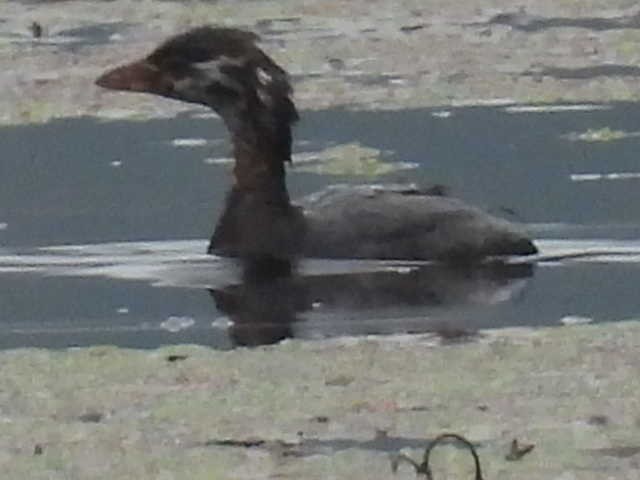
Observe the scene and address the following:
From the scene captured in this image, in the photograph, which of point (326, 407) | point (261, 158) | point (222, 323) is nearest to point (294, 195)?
point (261, 158)

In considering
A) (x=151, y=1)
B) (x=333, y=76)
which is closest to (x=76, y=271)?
(x=333, y=76)

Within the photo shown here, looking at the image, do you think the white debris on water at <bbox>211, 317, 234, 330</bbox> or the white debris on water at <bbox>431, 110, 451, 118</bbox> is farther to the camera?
the white debris on water at <bbox>431, 110, 451, 118</bbox>

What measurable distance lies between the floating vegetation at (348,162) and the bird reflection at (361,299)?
238cm

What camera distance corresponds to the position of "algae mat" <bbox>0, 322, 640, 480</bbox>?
789 centimetres

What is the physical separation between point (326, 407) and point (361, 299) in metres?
2.74

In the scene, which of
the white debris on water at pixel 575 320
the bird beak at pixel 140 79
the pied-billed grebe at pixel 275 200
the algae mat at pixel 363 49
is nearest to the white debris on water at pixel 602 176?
the pied-billed grebe at pixel 275 200

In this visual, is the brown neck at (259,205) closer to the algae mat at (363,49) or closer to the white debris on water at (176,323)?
the white debris on water at (176,323)

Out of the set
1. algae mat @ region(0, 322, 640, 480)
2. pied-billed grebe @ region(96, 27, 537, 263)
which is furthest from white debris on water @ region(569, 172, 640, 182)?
algae mat @ region(0, 322, 640, 480)

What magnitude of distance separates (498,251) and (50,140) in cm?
431

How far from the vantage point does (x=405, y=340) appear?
33.0 ft

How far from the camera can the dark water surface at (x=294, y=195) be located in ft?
35.3

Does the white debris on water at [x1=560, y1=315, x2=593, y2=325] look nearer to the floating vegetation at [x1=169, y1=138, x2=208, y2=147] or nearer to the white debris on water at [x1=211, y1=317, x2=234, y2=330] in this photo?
the white debris on water at [x1=211, y1=317, x2=234, y2=330]

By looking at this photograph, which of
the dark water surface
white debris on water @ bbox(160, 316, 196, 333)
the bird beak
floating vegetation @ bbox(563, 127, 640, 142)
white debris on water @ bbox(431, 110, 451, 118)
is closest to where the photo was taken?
white debris on water @ bbox(160, 316, 196, 333)

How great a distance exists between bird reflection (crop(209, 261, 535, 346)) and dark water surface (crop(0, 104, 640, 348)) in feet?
0.04
